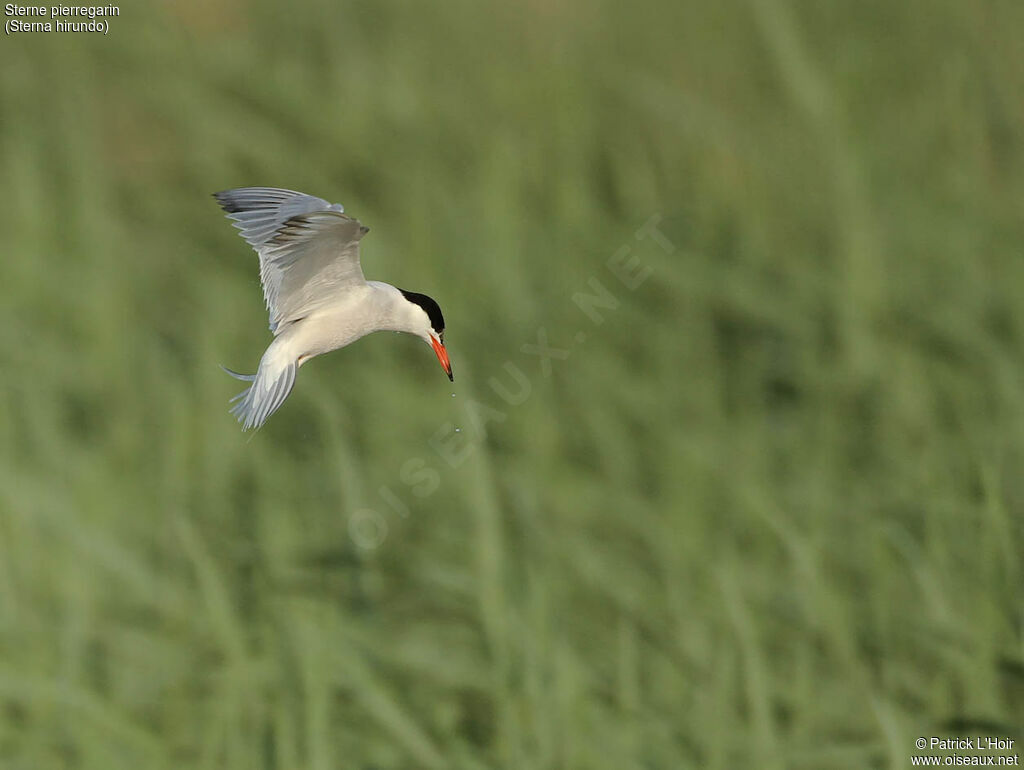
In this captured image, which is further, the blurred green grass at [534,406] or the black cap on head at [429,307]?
the blurred green grass at [534,406]

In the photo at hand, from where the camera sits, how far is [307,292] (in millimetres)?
933

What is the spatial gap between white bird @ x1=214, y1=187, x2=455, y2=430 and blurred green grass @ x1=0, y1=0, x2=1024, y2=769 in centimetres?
97

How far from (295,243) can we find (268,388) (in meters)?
0.10

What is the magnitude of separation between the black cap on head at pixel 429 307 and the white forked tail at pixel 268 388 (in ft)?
0.32

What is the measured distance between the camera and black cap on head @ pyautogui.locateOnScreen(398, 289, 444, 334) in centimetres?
94

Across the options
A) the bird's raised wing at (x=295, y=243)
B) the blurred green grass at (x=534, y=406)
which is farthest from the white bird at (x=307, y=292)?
the blurred green grass at (x=534, y=406)

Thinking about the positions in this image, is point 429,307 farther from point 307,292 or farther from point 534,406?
point 534,406

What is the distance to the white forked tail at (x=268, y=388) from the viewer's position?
2.77 ft

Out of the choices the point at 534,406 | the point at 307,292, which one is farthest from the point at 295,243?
the point at 534,406

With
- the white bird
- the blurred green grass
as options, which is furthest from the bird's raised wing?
the blurred green grass

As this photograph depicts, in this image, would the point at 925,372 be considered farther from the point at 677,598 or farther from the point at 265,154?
the point at 265,154

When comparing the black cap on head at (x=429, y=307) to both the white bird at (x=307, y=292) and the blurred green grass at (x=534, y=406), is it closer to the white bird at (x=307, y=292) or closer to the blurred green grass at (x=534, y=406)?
the white bird at (x=307, y=292)

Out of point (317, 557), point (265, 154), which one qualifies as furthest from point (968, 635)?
point (265, 154)

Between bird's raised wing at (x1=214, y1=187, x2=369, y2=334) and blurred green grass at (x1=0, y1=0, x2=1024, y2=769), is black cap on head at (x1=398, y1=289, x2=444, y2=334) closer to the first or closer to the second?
bird's raised wing at (x1=214, y1=187, x2=369, y2=334)
